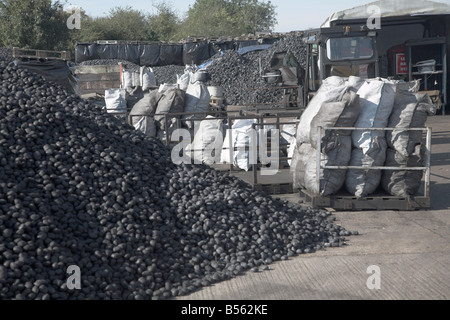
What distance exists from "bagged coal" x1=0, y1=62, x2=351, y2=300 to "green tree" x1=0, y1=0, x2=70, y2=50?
84.6 feet

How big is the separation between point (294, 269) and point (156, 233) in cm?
137

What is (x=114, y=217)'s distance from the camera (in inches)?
206

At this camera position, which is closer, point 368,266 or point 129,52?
point 368,266

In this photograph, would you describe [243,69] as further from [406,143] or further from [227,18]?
[227,18]

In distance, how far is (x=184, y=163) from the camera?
6.88m

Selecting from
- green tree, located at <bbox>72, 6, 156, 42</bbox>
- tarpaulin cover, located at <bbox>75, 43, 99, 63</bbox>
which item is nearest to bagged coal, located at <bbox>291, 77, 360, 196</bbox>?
tarpaulin cover, located at <bbox>75, 43, 99, 63</bbox>

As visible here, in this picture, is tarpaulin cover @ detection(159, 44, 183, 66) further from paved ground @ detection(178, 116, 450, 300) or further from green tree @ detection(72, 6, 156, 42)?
paved ground @ detection(178, 116, 450, 300)

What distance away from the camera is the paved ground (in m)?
4.61

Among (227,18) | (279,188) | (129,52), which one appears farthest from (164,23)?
(279,188)

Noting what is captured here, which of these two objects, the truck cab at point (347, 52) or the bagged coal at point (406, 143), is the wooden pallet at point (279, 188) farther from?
the truck cab at point (347, 52)

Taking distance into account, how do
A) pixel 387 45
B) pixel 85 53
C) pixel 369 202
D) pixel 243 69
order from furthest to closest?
pixel 85 53
pixel 243 69
pixel 387 45
pixel 369 202

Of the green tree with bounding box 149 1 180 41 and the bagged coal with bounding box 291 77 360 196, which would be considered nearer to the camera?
the bagged coal with bounding box 291 77 360 196

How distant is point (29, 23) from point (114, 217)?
2896 centimetres

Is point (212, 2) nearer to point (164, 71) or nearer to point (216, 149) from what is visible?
point (164, 71)
